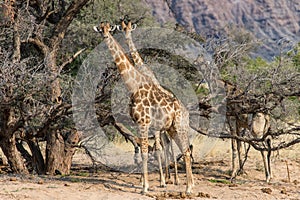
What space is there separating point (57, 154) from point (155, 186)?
2588 mm

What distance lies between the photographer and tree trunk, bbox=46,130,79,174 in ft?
31.7

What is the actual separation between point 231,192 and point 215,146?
654 centimetres

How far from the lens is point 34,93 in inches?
306

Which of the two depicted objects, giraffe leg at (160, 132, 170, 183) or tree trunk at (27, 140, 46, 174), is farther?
tree trunk at (27, 140, 46, 174)

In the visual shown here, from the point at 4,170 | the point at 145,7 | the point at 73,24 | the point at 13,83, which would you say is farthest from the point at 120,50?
the point at 145,7

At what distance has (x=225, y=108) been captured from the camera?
961cm

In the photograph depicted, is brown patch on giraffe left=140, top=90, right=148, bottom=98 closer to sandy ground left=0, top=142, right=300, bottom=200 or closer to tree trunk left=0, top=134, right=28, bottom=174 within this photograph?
sandy ground left=0, top=142, right=300, bottom=200

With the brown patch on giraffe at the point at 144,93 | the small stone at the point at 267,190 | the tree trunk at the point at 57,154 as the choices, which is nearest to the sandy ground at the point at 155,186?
the small stone at the point at 267,190

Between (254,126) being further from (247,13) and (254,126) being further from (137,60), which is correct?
(247,13)

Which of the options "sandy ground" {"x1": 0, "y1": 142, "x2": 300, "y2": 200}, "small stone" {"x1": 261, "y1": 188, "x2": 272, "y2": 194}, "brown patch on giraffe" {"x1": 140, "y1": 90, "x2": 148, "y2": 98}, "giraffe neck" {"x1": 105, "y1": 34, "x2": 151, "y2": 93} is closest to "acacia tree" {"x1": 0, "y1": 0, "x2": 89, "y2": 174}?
"sandy ground" {"x1": 0, "y1": 142, "x2": 300, "y2": 200}

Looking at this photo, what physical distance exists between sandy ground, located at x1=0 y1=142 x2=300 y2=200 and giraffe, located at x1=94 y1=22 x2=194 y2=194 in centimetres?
64

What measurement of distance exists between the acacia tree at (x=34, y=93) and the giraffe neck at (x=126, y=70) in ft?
3.04

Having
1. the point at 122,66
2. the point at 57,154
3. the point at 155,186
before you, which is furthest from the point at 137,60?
the point at 57,154

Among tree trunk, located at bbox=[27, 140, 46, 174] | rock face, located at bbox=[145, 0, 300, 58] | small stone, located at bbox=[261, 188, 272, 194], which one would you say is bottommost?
small stone, located at bbox=[261, 188, 272, 194]
